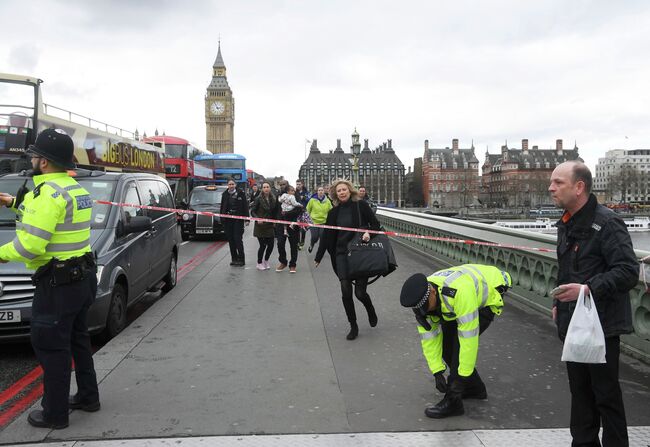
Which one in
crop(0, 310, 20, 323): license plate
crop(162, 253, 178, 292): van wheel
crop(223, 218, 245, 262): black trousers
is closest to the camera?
crop(0, 310, 20, 323): license plate

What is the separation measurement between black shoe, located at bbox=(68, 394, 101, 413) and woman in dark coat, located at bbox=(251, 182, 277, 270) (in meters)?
6.88

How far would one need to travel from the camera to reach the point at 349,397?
161 inches

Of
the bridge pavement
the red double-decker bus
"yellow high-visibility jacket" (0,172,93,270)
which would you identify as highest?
the red double-decker bus

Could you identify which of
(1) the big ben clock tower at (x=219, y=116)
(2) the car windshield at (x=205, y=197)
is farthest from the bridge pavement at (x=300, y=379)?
(1) the big ben clock tower at (x=219, y=116)

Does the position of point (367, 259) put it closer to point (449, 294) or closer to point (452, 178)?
point (449, 294)

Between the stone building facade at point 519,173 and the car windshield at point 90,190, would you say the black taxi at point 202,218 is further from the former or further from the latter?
the stone building facade at point 519,173

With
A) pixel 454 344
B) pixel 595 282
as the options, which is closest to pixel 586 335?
pixel 595 282

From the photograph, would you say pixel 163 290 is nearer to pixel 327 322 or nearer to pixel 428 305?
pixel 327 322

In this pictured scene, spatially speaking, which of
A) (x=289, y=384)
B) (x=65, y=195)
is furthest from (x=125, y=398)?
(x=65, y=195)

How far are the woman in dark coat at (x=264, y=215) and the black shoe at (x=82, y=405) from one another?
688cm

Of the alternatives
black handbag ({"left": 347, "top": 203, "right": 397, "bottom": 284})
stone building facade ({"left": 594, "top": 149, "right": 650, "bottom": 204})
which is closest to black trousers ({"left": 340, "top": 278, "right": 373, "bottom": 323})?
black handbag ({"left": 347, "top": 203, "right": 397, "bottom": 284})

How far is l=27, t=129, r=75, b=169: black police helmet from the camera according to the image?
11.5ft

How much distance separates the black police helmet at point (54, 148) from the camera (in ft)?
11.5

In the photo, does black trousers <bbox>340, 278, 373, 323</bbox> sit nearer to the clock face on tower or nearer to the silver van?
the silver van
